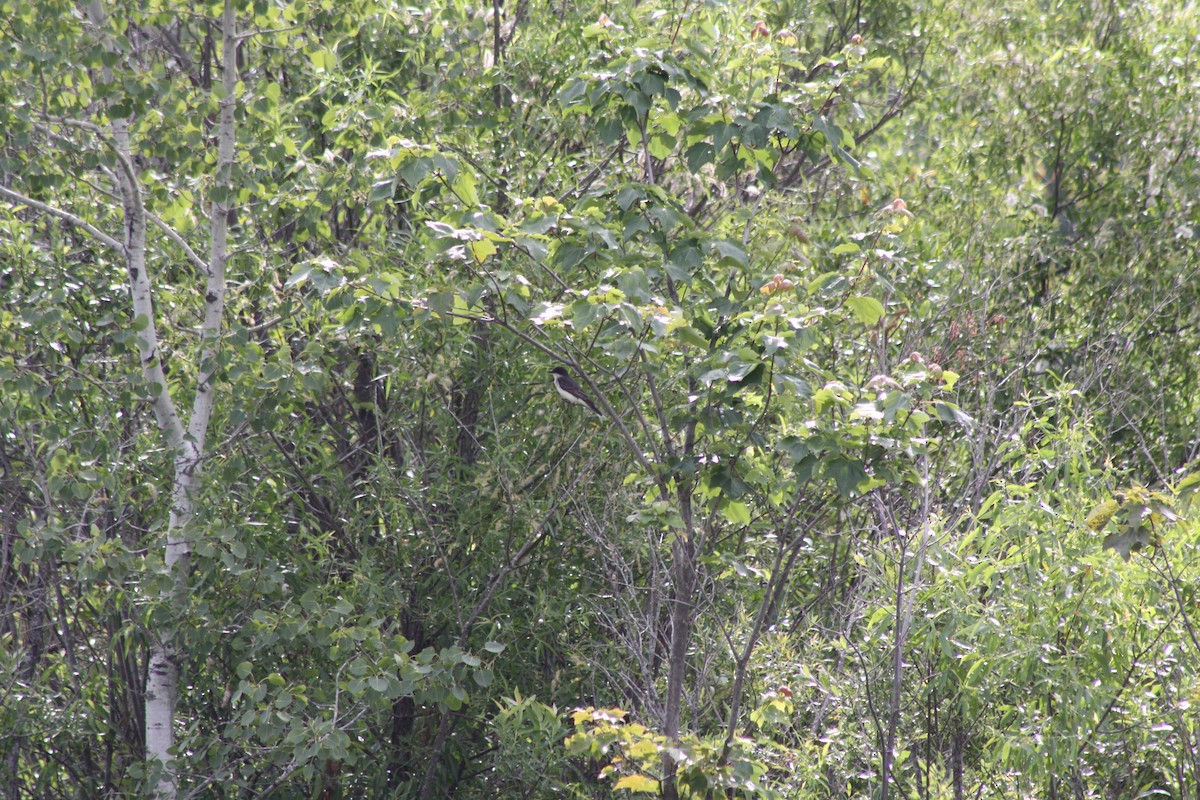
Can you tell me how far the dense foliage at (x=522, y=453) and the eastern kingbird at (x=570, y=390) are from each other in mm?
58

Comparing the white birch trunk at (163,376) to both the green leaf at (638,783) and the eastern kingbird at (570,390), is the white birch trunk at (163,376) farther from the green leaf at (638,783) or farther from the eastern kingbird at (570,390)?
the green leaf at (638,783)

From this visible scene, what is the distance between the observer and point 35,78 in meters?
5.06

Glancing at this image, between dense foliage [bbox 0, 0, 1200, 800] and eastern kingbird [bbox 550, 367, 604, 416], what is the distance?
2.3 inches

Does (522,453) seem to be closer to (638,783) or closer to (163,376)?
(163,376)

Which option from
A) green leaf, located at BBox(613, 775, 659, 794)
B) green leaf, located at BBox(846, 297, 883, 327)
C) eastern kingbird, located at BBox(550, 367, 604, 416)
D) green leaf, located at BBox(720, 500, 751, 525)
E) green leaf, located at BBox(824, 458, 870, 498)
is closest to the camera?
green leaf, located at BBox(824, 458, 870, 498)

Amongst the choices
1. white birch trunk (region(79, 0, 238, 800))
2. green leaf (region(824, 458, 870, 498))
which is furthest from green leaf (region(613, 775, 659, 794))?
white birch trunk (region(79, 0, 238, 800))

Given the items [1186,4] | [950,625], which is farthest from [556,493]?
[1186,4]

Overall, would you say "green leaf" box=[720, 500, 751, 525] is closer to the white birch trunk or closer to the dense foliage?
the dense foliage

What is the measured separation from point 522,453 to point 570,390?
513 millimetres

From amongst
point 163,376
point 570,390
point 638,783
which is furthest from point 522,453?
point 638,783

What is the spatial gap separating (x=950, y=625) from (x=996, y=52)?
497cm

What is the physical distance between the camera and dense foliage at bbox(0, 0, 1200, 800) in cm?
371

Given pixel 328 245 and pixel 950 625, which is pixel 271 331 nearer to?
pixel 328 245

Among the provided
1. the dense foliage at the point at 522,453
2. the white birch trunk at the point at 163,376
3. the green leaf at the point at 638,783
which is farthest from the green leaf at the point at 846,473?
the white birch trunk at the point at 163,376
